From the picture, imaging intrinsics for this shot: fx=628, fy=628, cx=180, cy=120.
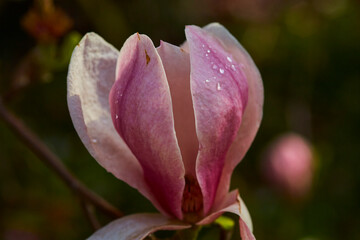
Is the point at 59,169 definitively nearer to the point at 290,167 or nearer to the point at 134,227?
the point at 134,227

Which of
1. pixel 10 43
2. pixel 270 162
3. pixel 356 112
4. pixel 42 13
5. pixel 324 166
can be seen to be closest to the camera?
pixel 42 13

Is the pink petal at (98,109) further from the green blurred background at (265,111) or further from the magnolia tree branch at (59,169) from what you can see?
the green blurred background at (265,111)

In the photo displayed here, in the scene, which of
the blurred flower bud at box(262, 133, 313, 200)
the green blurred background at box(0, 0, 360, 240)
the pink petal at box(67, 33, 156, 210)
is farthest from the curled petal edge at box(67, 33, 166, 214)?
the blurred flower bud at box(262, 133, 313, 200)

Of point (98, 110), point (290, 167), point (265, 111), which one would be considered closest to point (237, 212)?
point (98, 110)

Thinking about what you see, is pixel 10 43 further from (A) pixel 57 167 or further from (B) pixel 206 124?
(B) pixel 206 124

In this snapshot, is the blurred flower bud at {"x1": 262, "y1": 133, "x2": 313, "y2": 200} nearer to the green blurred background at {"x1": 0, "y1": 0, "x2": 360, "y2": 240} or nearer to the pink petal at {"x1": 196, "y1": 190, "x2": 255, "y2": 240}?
the green blurred background at {"x1": 0, "y1": 0, "x2": 360, "y2": 240}

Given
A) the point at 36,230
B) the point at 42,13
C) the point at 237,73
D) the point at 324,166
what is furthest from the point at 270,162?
the point at 237,73

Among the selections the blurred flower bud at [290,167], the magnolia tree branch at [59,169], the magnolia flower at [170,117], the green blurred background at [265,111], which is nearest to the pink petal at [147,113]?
the magnolia flower at [170,117]
